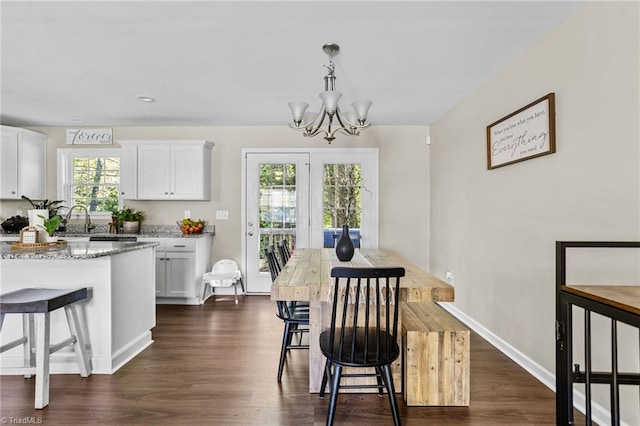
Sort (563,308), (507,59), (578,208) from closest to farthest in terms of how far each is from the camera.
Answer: (563,308), (578,208), (507,59)

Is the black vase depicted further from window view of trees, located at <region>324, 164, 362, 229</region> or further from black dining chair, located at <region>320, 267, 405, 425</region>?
window view of trees, located at <region>324, 164, 362, 229</region>

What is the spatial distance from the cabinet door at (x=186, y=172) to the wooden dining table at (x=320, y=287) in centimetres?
230

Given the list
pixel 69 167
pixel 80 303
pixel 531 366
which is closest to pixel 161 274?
pixel 80 303

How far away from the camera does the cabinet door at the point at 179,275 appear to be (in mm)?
4480

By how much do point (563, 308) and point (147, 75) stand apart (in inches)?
132

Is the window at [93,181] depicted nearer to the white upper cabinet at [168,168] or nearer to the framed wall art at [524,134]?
the white upper cabinet at [168,168]

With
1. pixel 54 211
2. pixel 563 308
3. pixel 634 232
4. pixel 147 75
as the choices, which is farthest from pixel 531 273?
pixel 54 211

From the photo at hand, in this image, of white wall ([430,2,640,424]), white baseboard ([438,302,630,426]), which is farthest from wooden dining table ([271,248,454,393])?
white baseboard ([438,302,630,426])

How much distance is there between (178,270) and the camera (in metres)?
4.50

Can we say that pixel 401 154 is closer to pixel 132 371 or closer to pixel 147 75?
pixel 147 75

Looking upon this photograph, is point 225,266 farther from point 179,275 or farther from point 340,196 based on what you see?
point 340,196

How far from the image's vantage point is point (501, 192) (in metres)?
2.98

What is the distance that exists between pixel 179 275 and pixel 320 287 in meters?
3.17

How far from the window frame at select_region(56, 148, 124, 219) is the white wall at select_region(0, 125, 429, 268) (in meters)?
0.08
